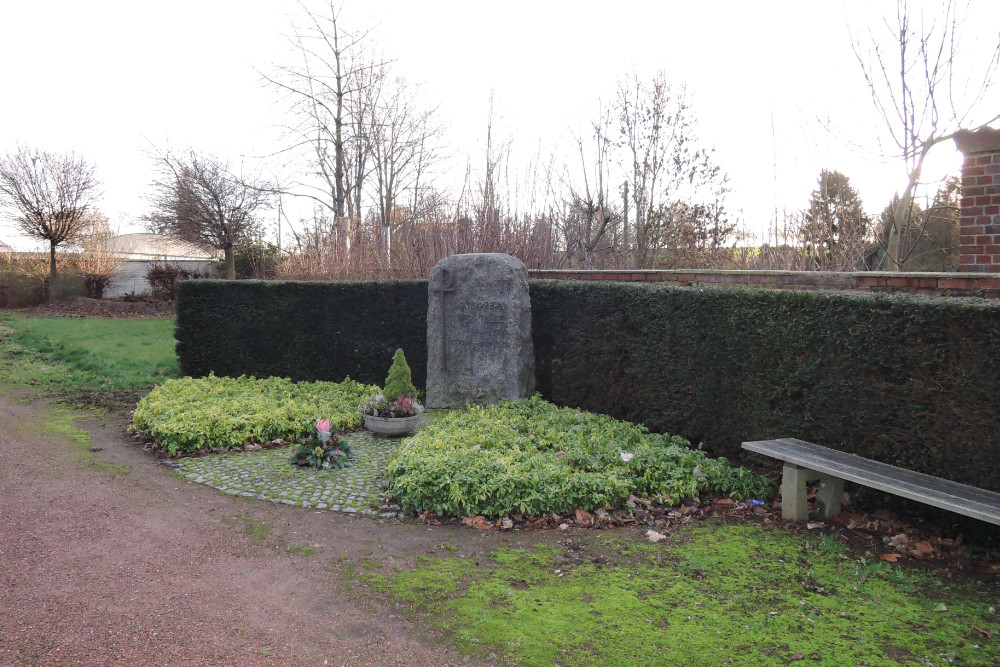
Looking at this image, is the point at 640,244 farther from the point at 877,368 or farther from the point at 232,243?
the point at 232,243

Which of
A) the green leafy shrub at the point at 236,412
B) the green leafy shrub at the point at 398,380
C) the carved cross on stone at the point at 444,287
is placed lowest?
the green leafy shrub at the point at 236,412

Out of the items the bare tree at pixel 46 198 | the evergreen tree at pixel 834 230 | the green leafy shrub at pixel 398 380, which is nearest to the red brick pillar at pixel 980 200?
the evergreen tree at pixel 834 230

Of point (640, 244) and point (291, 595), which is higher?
point (640, 244)

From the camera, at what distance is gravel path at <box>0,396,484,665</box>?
3057 mm

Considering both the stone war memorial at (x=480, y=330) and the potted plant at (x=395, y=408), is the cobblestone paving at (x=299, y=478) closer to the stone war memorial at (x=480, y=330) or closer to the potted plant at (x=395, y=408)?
the potted plant at (x=395, y=408)

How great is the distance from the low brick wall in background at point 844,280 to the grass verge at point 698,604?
245cm

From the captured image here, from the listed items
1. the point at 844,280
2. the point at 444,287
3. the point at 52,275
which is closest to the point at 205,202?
the point at 52,275

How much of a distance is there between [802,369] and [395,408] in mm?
4099

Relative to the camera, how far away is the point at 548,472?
5.02 metres

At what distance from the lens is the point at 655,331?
639 centimetres

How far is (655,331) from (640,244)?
21.9 ft

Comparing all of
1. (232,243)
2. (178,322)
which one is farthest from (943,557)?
(232,243)

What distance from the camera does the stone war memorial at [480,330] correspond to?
8062 millimetres

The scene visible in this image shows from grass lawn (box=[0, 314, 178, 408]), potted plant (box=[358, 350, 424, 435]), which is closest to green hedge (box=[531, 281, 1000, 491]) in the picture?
potted plant (box=[358, 350, 424, 435])
